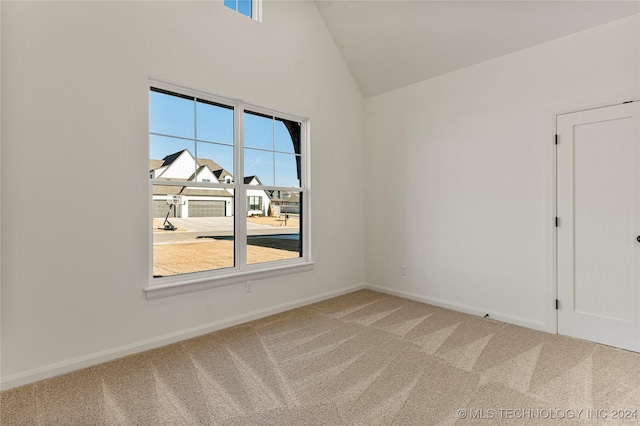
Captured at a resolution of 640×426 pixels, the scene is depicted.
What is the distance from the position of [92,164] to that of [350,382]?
2.53 meters

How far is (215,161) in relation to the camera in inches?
134

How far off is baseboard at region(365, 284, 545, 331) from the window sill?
132 centimetres

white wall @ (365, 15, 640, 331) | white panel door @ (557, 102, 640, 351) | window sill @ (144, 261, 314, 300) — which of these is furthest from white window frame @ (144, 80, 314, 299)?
white panel door @ (557, 102, 640, 351)

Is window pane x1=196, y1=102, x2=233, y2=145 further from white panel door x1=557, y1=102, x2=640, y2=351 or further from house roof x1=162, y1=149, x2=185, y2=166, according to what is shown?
white panel door x1=557, y1=102, x2=640, y2=351

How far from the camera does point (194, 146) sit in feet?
10.7

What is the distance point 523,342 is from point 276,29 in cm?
411

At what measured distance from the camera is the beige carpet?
6.40 feet

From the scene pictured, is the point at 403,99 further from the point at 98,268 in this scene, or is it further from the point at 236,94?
the point at 98,268

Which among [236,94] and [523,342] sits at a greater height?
[236,94]

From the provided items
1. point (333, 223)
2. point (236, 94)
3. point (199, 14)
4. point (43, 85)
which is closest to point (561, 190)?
point (333, 223)

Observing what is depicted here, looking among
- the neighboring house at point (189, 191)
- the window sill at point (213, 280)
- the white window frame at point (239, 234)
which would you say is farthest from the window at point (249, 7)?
the window sill at point (213, 280)

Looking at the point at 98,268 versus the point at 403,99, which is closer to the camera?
the point at 98,268

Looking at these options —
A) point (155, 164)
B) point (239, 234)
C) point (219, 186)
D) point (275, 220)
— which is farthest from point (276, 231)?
point (155, 164)

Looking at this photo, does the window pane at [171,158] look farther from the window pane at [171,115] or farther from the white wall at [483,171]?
the white wall at [483,171]
